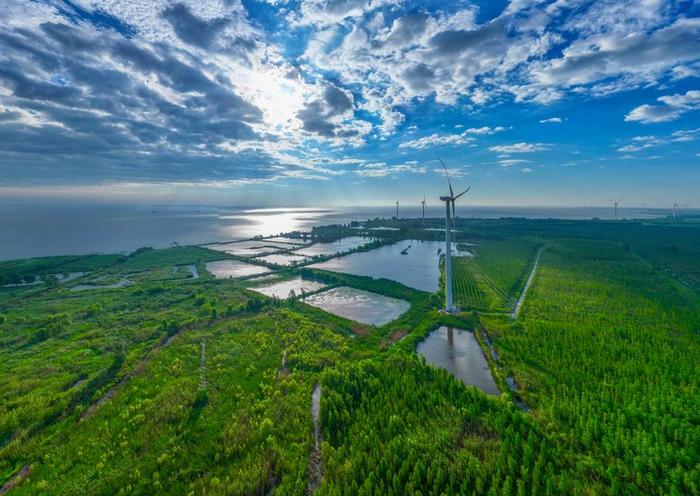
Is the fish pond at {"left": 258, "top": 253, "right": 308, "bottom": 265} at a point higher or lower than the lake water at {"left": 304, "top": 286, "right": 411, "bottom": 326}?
higher

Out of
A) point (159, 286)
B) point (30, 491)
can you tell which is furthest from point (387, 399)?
point (159, 286)

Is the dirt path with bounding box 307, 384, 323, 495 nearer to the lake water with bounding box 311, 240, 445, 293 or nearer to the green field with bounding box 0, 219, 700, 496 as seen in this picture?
the green field with bounding box 0, 219, 700, 496

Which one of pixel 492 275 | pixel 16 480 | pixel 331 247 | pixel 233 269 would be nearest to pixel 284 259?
pixel 233 269

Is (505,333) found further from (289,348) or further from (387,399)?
(289,348)

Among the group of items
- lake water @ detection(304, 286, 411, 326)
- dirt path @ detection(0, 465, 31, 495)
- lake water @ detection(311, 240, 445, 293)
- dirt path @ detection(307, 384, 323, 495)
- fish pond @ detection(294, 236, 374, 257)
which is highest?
fish pond @ detection(294, 236, 374, 257)

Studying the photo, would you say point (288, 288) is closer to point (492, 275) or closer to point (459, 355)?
point (459, 355)

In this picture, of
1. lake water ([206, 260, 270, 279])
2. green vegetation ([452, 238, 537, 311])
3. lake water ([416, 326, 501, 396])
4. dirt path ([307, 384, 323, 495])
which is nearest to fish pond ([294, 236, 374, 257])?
lake water ([206, 260, 270, 279])

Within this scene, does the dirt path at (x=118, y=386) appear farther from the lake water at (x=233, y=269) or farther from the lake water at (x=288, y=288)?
the lake water at (x=233, y=269)

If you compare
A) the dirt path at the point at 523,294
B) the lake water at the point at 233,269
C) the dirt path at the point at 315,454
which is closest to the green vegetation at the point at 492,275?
the dirt path at the point at 523,294
